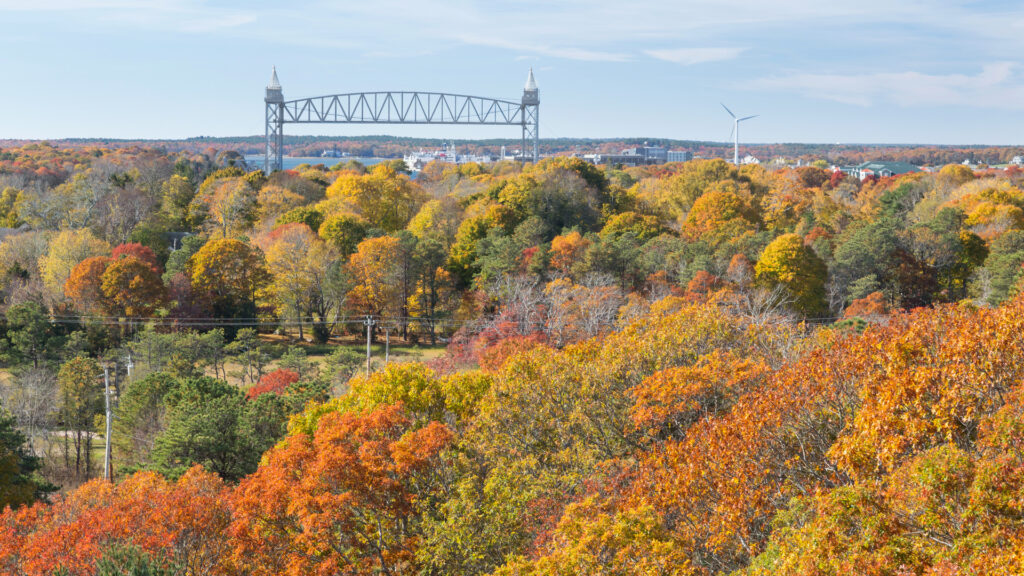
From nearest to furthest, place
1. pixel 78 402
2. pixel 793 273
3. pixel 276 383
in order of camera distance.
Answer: pixel 276 383 < pixel 78 402 < pixel 793 273

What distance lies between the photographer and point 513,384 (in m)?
19.5

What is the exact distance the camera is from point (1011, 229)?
185ft

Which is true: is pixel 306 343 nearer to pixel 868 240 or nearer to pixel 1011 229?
pixel 868 240

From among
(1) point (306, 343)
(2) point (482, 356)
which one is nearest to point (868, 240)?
(2) point (482, 356)

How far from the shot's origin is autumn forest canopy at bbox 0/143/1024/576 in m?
11.6

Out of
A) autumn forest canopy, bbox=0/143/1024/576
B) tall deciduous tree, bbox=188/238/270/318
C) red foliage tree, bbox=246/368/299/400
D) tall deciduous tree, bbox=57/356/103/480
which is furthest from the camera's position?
tall deciduous tree, bbox=188/238/270/318

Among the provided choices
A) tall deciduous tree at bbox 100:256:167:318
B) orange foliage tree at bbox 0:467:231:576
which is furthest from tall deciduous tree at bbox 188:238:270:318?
orange foliage tree at bbox 0:467:231:576

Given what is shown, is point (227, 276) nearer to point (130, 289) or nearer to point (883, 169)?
point (130, 289)

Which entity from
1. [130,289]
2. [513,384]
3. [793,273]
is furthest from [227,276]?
[513,384]

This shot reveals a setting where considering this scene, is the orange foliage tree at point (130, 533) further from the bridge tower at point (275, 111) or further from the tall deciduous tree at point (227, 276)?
the bridge tower at point (275, 111)

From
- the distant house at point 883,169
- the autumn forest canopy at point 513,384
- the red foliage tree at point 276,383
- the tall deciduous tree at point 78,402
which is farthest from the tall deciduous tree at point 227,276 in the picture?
the distant house at point 883,169

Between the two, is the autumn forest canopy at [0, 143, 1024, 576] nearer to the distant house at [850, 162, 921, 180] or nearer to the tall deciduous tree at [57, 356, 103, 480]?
the tall deciduous tree at [57, 356, 103, 480]

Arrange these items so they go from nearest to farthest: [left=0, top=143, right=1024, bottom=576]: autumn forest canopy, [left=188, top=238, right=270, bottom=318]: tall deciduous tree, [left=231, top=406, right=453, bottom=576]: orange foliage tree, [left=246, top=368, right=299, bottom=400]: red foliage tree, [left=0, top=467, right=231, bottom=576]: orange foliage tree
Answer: [left=0, top=143, right=1024, bottom=576]: autumn forest canopy → [left=0, top=467, right=231, bottom=576]: orange foliage tree → [left=231, top=406, right=453, bottom=576]: orange foliage tree → [left=246, top=368, right=299, bottom=400]: red foliage tree → [left=188, top=238, right=270, bottom=318]: tall deciduous tree

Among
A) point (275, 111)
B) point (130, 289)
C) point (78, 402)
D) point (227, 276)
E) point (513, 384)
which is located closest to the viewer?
point (513, 384)
